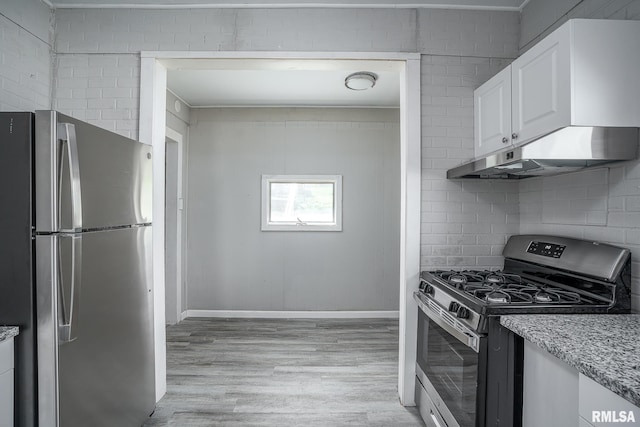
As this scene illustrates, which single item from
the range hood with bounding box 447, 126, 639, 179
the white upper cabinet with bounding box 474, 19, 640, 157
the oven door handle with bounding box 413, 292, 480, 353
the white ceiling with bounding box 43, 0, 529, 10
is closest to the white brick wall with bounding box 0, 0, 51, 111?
the white ceiling with bounding box 43, 0, 529, 10

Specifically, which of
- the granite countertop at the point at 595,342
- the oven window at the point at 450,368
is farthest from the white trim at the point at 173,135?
the granite countertop at the point at 595,342

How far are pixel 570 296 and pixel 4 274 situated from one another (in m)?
2.45

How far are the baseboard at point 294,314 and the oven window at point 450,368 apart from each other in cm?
210

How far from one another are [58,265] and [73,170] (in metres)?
0.39

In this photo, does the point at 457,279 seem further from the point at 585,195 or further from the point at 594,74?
the point at 594,74

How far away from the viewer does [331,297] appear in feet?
14.3

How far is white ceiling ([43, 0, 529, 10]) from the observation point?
2.34m

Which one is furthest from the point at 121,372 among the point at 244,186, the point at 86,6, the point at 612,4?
the point at 612,4

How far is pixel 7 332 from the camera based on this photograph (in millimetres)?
1325

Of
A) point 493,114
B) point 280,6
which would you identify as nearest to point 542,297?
point 493,114

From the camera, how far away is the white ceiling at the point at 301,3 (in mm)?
2340

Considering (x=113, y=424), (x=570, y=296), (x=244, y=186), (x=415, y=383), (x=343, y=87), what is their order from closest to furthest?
(x=570, y=296)
(x=113, y=424)
(x=415, y=383)
(x=343, y=87)
(x=244, y=186)

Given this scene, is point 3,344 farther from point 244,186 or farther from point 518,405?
point 244,186

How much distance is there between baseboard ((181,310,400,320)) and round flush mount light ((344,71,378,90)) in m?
2.65
